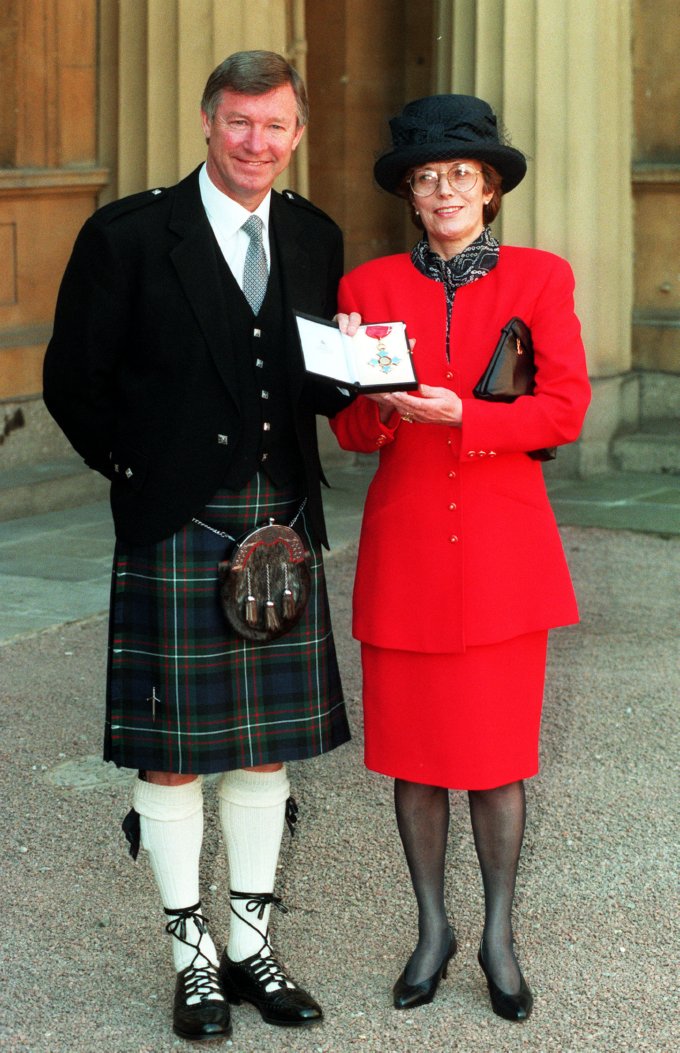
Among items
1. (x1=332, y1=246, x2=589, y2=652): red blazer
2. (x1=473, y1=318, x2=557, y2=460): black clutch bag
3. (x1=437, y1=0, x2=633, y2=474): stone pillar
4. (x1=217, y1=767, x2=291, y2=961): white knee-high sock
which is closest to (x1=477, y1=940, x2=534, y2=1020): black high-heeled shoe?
(x1=217, y1=767, x2=291, y2=961): white knee-high sock

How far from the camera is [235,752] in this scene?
3465 millimetres

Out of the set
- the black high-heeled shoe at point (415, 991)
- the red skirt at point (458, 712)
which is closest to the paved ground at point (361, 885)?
the black high-heeled shoe at point (415, 991)

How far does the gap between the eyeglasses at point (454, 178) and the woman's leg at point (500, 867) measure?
126 cm

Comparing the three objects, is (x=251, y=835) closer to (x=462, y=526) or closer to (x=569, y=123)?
(x=462, y=526)

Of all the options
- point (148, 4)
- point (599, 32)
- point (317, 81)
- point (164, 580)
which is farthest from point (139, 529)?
point (317, 81)

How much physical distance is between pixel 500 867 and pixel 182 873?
677 millimetres

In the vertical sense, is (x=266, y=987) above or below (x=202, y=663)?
below

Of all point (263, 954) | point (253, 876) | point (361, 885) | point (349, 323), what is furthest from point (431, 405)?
point (361, 885)

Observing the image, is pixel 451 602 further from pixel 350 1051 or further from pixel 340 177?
pixel 340 177

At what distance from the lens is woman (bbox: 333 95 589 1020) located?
133 inches

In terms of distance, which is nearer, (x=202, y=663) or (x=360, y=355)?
(x=360, y=355)

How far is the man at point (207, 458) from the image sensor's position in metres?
3.31

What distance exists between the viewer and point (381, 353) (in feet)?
10.7

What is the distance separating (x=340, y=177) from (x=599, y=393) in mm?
2454
